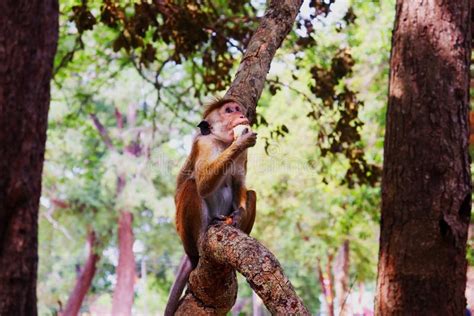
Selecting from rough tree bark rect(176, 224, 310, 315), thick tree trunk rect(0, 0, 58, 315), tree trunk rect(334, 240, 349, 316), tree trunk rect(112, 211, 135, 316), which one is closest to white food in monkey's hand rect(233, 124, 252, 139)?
rough tree bark rect(176, 224, 310, 315)

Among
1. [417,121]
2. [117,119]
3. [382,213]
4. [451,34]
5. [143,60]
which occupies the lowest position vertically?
[382,213]

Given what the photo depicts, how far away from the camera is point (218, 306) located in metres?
3.61

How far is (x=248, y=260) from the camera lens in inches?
114

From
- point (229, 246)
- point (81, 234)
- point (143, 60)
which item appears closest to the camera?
point (229, 246)

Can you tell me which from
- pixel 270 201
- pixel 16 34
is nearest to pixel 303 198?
pixel 270 201

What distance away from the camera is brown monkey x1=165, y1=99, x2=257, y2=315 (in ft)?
13.4

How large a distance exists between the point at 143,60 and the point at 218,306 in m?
6.37

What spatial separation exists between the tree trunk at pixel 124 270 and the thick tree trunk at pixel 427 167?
27445mm

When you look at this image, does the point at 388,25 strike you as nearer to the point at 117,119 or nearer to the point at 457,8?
the point at 457,8

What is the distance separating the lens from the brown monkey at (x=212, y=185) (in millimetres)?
4090

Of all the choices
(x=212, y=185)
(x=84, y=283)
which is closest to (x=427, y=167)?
(x=212, y=185)

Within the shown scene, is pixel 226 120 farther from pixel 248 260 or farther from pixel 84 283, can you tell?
pixel 84 283

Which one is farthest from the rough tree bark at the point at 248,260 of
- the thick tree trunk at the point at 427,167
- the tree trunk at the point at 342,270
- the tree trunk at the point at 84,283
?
the tree trunk at the point at 84,283

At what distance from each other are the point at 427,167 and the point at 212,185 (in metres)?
1.88
